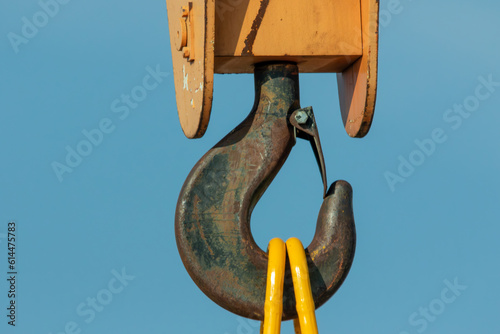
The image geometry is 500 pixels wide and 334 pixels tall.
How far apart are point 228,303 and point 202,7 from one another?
0.78 m

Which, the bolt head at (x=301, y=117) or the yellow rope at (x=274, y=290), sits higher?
the bolt head at (x=301, y=117)

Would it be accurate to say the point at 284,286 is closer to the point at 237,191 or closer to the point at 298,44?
the point at 237,191

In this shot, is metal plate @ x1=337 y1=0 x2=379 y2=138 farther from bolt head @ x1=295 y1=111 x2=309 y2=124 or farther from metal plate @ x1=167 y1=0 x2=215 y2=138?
metal plate @ x1=167 y1=0 x2=215 y2=138

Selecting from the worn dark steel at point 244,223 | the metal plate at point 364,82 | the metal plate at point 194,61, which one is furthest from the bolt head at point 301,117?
the metal plate at point 194,61

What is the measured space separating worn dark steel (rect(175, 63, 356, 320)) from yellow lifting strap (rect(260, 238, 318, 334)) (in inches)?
3.7

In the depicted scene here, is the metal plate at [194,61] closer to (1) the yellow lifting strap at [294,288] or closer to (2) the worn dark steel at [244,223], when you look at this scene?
(2) the worn dark steel at [244,223]

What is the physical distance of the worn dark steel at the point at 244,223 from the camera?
295 cm

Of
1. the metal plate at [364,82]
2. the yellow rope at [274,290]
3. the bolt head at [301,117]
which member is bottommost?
the yellow rope at [274,290]

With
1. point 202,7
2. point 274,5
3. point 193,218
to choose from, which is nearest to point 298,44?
point 274,5

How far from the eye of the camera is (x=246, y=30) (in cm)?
299

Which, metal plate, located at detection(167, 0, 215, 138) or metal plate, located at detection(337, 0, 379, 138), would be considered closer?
metal plate, located at detection(167, 0, 215, 138)

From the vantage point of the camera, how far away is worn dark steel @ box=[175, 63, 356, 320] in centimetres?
295

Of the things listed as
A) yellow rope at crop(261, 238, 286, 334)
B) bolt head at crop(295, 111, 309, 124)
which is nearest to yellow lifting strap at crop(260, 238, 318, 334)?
→ yellow rope at crop(261, 238, 286, 334)

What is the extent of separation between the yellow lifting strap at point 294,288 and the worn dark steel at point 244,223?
94 millimetres
